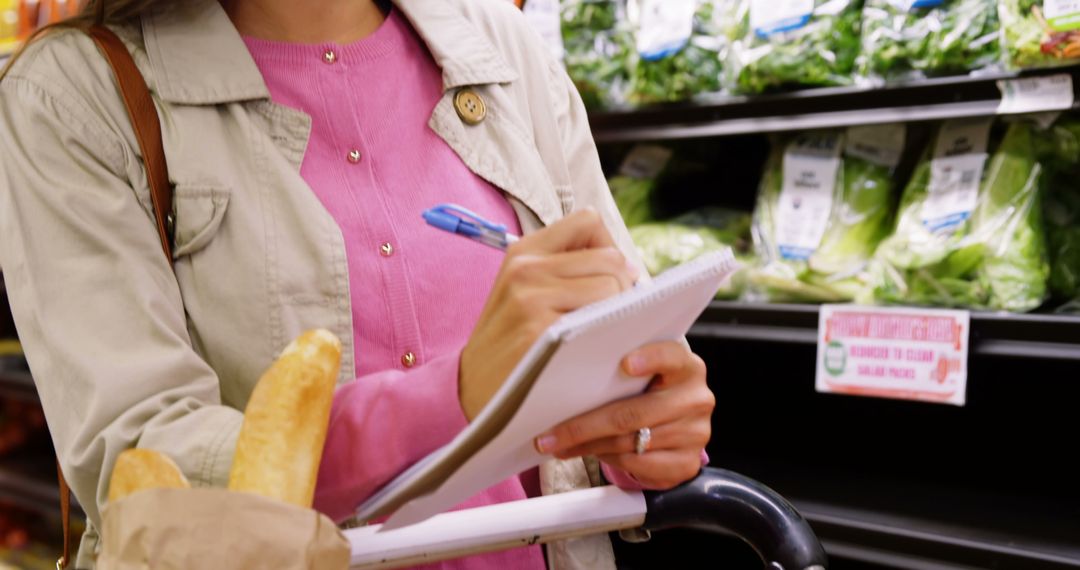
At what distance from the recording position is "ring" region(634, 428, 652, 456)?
819 millimetres

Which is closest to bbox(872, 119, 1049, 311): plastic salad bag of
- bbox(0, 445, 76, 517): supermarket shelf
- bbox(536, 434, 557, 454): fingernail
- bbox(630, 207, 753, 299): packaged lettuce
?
bbox(630, 207, 753, 299): packaged lettuce

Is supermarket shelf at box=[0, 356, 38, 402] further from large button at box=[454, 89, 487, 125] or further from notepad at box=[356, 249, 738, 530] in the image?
notepad at box=[356, 249, 738, 530]

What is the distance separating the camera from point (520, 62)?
1.20 m

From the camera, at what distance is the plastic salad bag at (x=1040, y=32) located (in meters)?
1.58

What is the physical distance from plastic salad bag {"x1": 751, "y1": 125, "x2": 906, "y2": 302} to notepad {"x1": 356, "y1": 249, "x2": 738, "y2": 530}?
130cm

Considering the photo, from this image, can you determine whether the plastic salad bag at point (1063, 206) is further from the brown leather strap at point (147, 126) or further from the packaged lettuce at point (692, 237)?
the brown leather strap at point (147, 126)

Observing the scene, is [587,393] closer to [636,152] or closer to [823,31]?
[823,31]

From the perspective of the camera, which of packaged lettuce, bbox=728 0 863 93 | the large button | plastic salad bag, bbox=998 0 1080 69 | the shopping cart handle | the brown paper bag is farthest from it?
packaged lettuce, bbox=728 0 863 93

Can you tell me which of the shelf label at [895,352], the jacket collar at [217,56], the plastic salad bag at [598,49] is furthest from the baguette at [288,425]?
the plastic salad bag at [598,49]

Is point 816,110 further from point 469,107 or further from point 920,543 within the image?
point 469,107

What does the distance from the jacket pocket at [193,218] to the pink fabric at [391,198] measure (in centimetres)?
11

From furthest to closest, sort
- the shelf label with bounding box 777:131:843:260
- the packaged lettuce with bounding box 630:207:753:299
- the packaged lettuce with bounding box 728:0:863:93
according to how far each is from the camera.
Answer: the packaged lettuce with bounding box 630:207:753:299, the shelf label with bounding box 777:131:843:260, the packaged lettuce with bounding box 728:0:863:93

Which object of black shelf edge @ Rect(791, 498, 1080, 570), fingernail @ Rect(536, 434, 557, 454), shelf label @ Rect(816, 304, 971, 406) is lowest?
black shelf edge @ Rect(791, 498, 1080, 570)

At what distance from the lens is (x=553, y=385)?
0.64 meters
